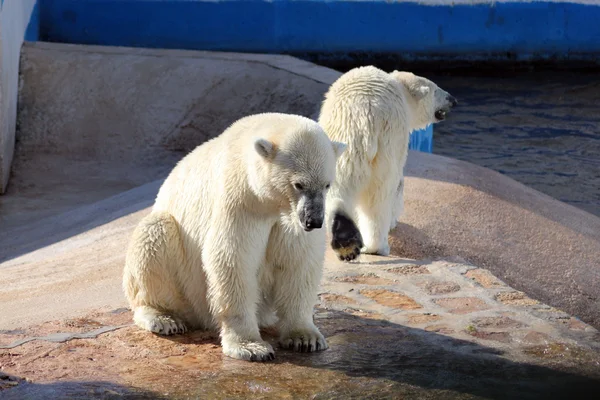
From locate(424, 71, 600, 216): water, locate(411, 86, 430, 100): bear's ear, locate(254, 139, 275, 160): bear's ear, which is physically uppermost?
locate(411, 86, 430, 100): bear's ear

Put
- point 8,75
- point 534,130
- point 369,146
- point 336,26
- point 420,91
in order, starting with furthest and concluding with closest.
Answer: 1. point 336,26
2. point 534,130
3. point 8,75
4. point 420,91
5. point 369,146

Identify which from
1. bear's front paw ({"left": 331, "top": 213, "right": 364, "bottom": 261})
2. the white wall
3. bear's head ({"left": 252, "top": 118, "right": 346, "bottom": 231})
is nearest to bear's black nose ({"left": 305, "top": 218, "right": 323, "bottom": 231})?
bear's head ({"left": 252, "top": 118, "right": 346, "bottom": 231})

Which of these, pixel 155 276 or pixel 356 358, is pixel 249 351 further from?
pixel 155 276

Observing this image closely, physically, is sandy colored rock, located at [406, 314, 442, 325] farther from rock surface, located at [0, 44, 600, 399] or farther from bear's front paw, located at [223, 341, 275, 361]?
bear's front paw, located at [223, 341, 275, 361]

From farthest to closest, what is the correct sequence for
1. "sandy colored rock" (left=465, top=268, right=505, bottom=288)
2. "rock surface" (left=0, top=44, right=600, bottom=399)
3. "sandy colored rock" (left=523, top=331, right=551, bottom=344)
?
"sandy colored rock" (left=465, top=268, right=505, bottom=288) → "sandy colored rock" (left=523, top=331, right=551, bottom=344) → "rock surface" (left=0, top=44, right=600, bottom=399)

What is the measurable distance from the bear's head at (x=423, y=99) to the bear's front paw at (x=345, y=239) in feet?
3.66

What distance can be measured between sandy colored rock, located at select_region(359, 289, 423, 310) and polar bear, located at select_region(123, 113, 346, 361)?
75 centimetres

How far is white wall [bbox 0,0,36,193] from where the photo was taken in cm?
898

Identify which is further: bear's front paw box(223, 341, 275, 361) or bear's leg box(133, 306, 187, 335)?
bear's leg box(133, 306, 187, 335)

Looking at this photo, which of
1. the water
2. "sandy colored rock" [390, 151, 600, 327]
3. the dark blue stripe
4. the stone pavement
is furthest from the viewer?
the dark blue stripe

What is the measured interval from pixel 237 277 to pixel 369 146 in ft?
Result: 5.96

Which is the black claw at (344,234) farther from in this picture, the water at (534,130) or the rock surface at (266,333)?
the water at (534,130)

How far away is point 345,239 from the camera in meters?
4.97

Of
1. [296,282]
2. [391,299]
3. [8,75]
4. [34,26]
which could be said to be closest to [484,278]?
[391,299]
